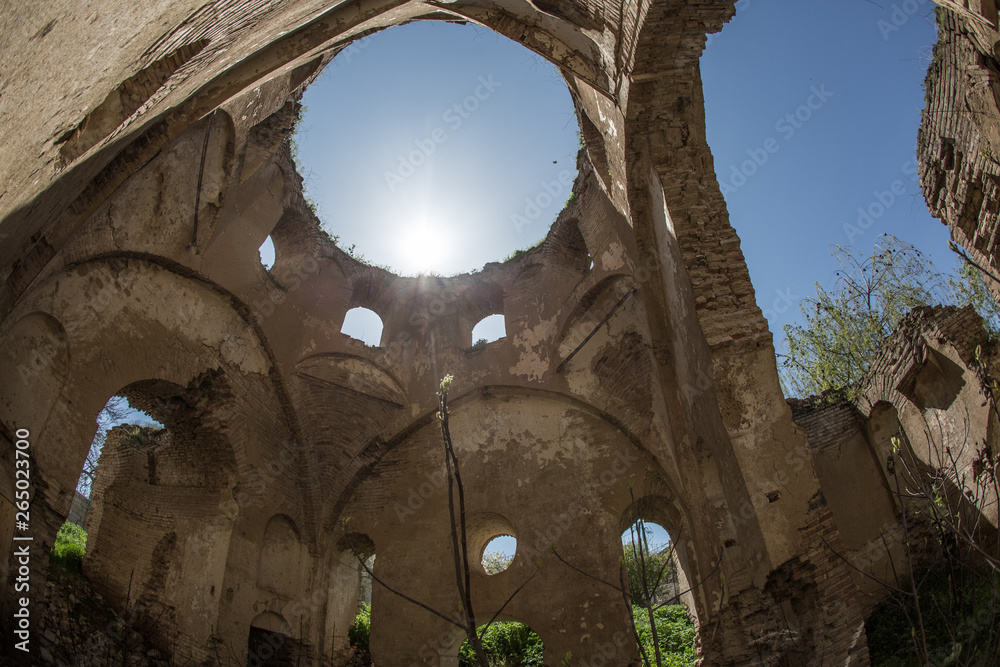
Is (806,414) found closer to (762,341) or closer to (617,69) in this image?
(762,341)

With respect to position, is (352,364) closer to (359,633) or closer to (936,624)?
(359,633)

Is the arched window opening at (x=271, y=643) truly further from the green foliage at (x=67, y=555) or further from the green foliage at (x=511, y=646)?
the green foliage at (x=511, y=646)

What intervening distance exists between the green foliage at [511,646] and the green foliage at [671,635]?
62.3 inches

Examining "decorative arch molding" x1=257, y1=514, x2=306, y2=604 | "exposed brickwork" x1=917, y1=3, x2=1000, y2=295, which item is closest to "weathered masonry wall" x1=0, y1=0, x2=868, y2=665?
"decorative arch molding" x1=257, y1=514, x2=306, y2=604

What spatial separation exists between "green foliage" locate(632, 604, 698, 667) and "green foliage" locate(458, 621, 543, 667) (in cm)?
158

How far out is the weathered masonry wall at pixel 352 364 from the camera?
593 cm

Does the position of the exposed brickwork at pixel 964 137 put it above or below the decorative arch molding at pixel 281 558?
above

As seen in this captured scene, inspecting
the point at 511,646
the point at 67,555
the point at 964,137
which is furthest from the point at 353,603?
the point at 964,137

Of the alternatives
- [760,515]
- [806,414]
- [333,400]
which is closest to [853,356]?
[806,414]

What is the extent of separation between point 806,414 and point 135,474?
910cm

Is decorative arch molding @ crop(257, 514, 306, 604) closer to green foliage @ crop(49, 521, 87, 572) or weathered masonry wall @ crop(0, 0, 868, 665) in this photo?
weathered masonry wall @ crop(0, 0, 868, 665)

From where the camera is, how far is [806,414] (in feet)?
30.7

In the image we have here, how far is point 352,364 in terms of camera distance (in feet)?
35.9

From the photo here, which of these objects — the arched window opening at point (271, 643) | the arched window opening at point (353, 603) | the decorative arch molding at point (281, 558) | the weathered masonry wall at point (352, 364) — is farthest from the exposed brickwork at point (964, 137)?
the arched window opening at point (271, 643)
